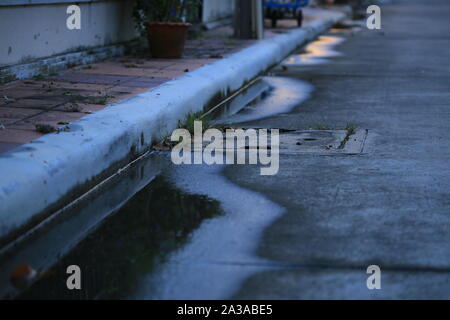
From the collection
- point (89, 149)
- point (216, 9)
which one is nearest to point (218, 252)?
point (89, 149)

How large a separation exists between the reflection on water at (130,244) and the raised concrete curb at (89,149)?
350mm

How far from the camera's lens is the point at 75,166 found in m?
5.23

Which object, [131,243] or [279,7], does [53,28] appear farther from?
[279,7]

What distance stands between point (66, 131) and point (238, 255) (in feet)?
6.95

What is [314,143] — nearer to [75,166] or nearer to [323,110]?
[323,110]

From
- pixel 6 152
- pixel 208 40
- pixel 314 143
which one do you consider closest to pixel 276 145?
pixel 314 143

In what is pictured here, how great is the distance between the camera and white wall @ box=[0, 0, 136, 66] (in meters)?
8.51

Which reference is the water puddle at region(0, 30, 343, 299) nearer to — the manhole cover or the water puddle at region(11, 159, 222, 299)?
the water puddle at region(11, 159, 222, 299)

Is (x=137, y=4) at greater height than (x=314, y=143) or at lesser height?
greater

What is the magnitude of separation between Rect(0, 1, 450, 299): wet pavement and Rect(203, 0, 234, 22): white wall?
9707 mm

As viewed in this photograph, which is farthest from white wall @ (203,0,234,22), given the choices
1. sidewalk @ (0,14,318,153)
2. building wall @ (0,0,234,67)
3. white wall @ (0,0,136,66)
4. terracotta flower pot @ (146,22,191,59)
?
terracotta flower pot @ (146,22,191,59)

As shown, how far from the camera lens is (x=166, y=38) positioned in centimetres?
1104

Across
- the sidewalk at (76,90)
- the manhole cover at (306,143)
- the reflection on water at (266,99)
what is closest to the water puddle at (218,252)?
the manhole cover at (306,143)
